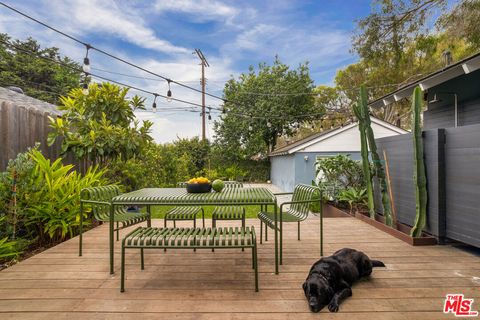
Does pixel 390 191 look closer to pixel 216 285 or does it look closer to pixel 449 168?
pixel 449 168

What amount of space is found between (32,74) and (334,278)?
1168 inches

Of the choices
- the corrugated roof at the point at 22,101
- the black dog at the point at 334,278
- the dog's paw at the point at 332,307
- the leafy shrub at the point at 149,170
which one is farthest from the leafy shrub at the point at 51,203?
the dog's paw at the point at 332,307

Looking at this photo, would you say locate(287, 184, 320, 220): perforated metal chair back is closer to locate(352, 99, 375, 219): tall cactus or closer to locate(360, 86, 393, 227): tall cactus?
locate(360, 86, 393, 227): tall cactus

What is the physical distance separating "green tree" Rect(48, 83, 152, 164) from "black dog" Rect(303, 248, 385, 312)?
13.4ft

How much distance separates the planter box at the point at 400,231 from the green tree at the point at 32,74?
24.4m

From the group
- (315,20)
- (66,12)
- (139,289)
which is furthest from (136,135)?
(315,20)

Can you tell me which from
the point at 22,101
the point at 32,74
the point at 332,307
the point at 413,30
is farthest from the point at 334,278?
the point at 32,74

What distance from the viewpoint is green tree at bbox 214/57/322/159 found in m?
21.5

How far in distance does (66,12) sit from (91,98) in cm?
346

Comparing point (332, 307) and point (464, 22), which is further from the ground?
point (464, 22)

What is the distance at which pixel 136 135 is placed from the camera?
5.46m

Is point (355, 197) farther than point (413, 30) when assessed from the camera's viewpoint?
No

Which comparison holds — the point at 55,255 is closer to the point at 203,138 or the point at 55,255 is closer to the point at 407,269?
the point at 407,269

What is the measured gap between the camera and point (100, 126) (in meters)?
5.04
